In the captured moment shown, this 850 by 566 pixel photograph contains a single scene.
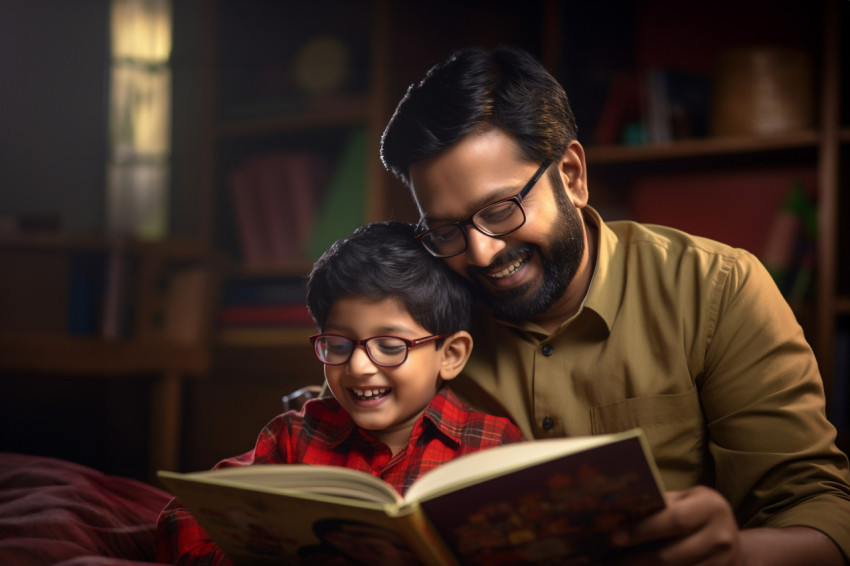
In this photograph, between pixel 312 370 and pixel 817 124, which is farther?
pixel 312 370

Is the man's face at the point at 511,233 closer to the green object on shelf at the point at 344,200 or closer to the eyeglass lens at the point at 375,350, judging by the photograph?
the eyeglass lens at the point at 375,350

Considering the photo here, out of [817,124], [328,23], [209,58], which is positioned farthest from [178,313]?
[817,124]

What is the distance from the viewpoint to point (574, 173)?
1.29m

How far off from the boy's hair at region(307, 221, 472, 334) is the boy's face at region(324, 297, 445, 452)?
0.05ft

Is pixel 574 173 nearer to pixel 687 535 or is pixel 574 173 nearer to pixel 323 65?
pixel 687 535

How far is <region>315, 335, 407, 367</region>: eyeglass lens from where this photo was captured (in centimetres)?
116

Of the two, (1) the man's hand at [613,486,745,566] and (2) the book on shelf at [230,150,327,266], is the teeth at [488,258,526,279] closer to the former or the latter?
(1) the man's hand at [613,486,745,566]

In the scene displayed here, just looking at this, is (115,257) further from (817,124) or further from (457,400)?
(817,124)

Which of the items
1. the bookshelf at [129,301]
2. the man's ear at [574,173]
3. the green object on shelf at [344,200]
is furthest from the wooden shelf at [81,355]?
the man's ear at [574,173]

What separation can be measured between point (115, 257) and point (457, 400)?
1.80 metres

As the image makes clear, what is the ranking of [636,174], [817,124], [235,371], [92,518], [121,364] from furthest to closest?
[235,371]
[636,174]
[121,364]
[817,124]
[92,518]

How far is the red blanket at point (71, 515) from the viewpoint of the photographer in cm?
102

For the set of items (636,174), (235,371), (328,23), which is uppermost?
Answer: (328,23)

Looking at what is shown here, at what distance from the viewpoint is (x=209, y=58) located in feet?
9.66
